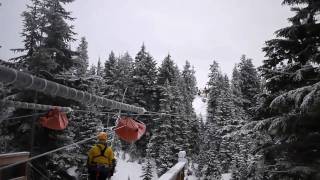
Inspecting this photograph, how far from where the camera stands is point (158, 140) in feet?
154

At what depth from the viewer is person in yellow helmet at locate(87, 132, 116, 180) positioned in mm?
7098

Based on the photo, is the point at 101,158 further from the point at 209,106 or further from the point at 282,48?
the point at 209,106

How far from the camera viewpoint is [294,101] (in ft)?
35.6

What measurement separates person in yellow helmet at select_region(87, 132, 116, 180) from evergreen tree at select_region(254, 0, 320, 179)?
202 inches

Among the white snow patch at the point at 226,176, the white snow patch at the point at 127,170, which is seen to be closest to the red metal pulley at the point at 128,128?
the white snow patch at the point at 127,170

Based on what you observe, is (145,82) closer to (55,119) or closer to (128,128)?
(55,119)

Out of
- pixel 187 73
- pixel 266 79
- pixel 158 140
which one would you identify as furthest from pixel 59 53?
pixel 187 73

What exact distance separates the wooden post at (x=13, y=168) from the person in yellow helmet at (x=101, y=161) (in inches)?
63.8

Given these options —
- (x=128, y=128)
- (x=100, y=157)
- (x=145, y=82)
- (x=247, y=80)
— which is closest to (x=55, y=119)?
(x=128, y=128)

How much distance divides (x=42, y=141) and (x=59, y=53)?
5.45 meters

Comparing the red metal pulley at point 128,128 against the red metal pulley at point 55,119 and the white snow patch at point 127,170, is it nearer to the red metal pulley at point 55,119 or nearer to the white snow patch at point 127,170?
the red metal pulley at point 55,119

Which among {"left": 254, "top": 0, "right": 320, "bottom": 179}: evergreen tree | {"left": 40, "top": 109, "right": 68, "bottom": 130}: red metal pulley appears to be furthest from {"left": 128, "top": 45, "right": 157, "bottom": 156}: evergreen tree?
{"left": 254, "top": 0, "right": 320, "bottom": 179}: evergreen tree

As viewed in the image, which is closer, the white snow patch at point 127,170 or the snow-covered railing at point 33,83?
the snow-covered railing at point 33,83

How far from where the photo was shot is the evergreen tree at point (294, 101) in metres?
10.9
